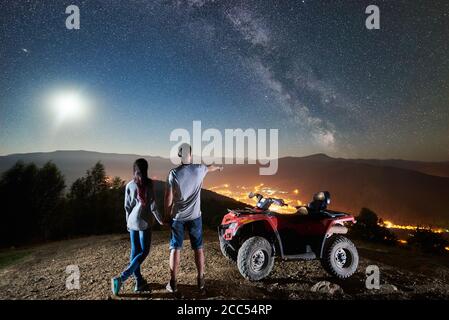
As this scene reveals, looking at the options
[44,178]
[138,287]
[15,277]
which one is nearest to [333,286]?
[138,287]

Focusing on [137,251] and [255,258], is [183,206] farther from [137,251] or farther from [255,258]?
[255,258]

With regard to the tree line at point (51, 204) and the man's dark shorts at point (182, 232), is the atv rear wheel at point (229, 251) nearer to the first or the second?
the man's dark shorts at point (182, 232)

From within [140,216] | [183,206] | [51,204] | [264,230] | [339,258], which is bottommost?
[51,204]

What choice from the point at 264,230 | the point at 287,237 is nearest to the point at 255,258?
the point at 264,230

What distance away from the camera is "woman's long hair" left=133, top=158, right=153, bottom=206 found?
5.07 metres

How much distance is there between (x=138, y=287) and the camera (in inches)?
204

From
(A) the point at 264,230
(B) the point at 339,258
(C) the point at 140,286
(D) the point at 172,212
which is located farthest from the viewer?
(B) the point at 339,258

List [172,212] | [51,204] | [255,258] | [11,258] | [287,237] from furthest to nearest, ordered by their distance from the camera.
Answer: [51,204], [11,258], [287,237], [255,258], [172,212]

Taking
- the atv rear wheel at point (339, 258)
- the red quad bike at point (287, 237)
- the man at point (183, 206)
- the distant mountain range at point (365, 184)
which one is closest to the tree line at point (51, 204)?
the distant mountain range at point (365, 184)

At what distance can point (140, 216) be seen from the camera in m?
5.05

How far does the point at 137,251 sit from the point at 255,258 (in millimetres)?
2202

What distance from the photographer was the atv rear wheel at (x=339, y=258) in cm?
605

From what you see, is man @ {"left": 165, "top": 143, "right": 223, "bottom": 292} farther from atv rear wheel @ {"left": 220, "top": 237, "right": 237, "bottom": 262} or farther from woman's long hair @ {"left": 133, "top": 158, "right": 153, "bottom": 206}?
atv rear wheel @ {"left": 220, "top": 237, "right": 237, "bottom": 262}
